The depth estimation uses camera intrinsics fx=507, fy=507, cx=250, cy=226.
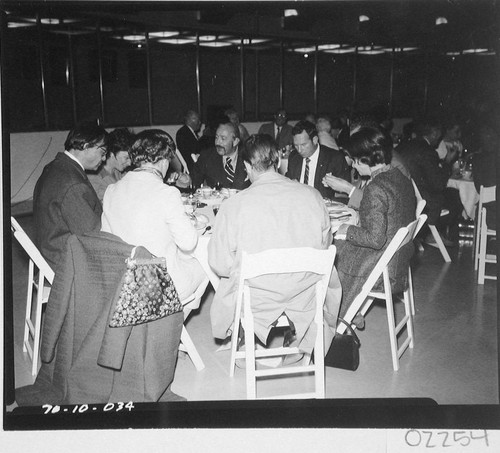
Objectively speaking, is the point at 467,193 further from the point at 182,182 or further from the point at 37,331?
the point at 37,331

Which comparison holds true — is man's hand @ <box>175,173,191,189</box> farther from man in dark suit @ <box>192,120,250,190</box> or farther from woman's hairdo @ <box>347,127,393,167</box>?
woman's hairdo @ <box>347,127,393,167</box>

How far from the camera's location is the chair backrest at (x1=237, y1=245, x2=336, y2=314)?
2.22 metres

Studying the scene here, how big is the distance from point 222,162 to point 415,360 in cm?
233

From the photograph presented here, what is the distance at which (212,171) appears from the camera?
445 centimetres

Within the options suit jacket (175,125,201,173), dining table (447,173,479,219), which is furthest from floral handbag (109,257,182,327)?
suit jacket (175,125,201,173)

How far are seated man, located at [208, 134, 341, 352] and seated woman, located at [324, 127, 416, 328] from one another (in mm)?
323

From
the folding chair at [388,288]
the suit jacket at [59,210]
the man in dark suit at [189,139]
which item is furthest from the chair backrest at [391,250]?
the man in dark suit at [189,139]

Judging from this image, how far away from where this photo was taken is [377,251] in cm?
296

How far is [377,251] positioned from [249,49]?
336 cm

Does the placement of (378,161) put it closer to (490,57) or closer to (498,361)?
(490,57)

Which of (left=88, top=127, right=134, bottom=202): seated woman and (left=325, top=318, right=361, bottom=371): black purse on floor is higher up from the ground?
(left=88, top=127, right=134, bottom=202): seated woman

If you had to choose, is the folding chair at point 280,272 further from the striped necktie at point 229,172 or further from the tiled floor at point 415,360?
the striped necktie at point 229,172

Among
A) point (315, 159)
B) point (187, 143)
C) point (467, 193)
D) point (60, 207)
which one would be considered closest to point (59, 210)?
point (60, 207)

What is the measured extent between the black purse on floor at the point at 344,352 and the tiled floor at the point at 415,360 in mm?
58
